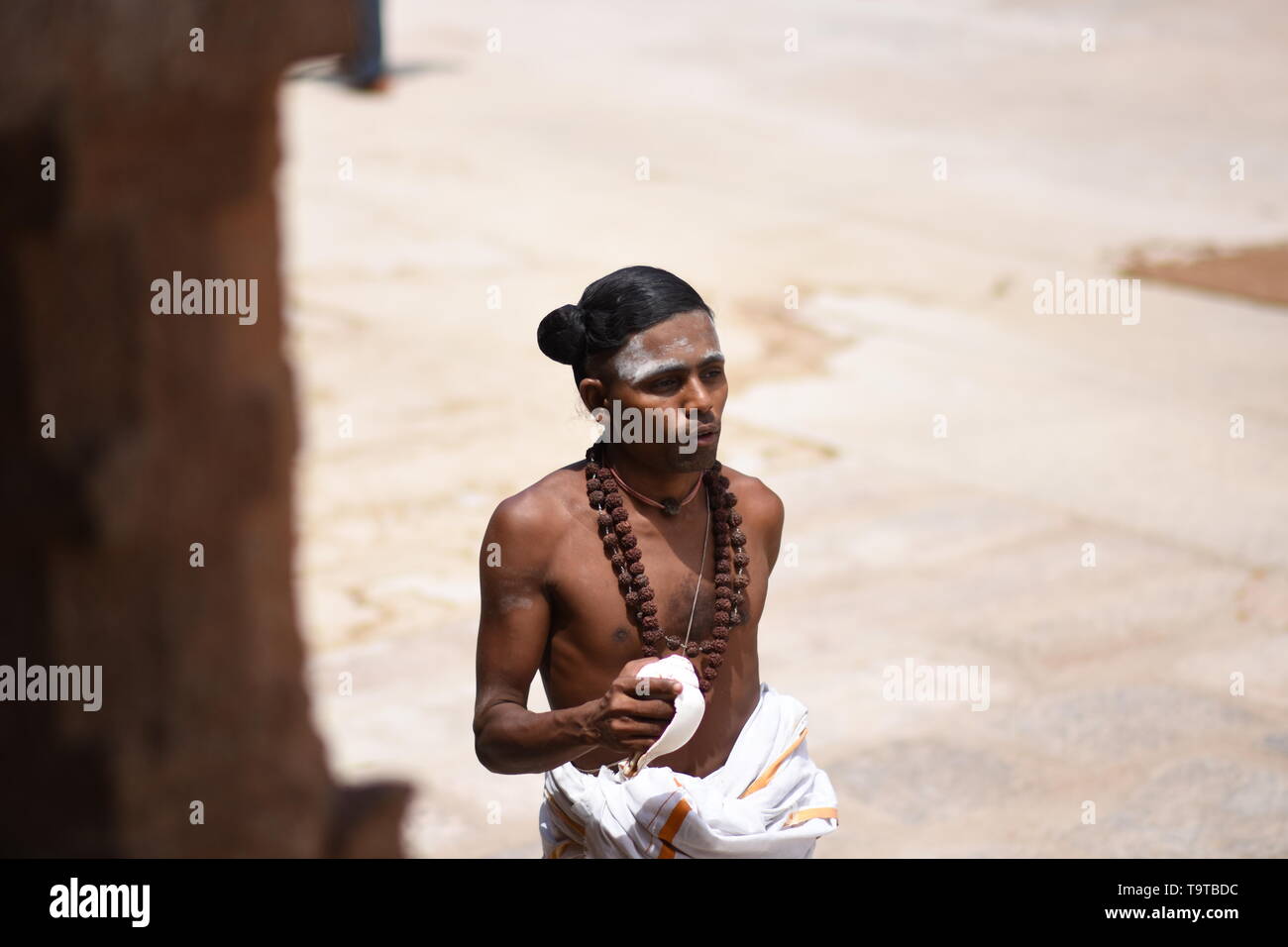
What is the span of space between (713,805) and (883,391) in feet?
22.4

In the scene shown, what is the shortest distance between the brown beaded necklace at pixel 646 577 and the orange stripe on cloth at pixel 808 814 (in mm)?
283

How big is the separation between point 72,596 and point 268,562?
0.20m

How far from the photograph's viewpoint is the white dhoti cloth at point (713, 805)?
285 cm

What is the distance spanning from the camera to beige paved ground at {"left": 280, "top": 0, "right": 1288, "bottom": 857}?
575 centimetres

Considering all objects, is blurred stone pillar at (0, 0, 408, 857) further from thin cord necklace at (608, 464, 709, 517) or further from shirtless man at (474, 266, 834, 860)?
thin cord necklace at (608, 464, 709, 517)

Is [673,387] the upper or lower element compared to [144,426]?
lower

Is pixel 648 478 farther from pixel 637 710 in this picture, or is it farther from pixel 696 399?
pixel 637 710

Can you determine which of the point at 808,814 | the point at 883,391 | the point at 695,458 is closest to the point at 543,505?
the point at 695,458

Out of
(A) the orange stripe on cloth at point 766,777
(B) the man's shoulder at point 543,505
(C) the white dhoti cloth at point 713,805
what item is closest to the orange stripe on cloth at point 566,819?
(C) the white dhoti cloth at point 713,805

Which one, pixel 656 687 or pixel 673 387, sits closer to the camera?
pixel 656 687

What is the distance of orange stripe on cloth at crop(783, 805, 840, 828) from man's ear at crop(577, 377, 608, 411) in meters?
0.82

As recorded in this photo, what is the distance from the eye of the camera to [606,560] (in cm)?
297

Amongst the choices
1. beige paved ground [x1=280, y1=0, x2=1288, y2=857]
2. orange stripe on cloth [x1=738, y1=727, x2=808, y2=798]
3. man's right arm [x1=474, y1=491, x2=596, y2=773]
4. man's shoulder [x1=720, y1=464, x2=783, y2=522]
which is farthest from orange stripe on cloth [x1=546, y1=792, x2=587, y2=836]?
beige paved ground [x1=280, y1=0, x2=1288, y2=857]
